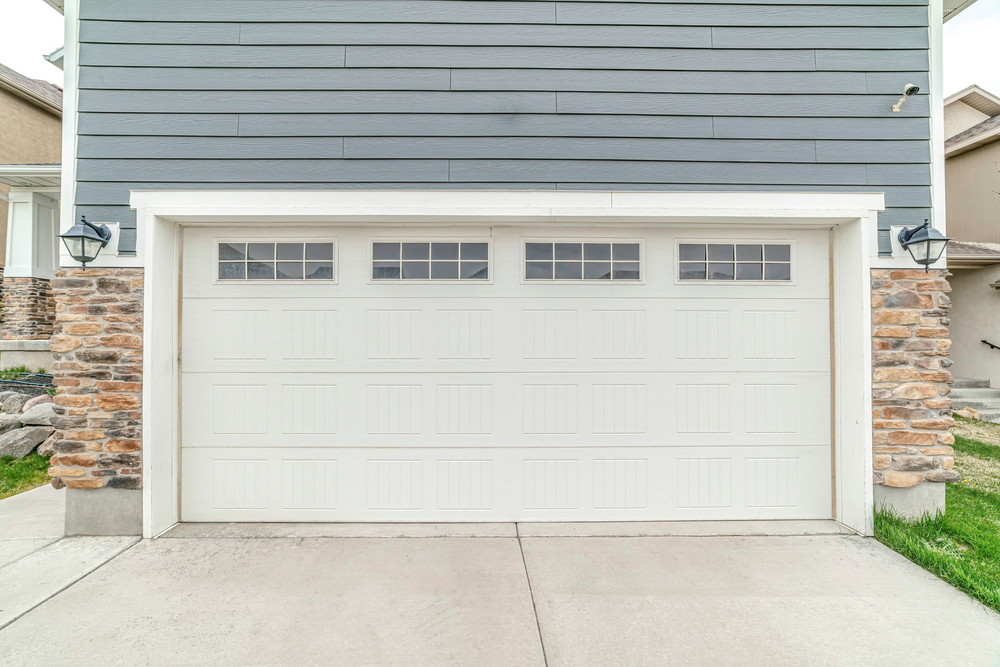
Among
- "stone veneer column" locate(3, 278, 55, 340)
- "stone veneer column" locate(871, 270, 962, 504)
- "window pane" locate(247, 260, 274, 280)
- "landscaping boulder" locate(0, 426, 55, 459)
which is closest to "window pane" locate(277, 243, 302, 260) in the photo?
"window pane" locate(247, 260, 274, 280)

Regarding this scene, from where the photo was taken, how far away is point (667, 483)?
363 centimetres

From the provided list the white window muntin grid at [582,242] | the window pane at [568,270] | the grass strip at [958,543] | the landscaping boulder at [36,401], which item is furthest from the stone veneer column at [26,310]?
the grass strip at [958,543]

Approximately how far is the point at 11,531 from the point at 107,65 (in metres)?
3.48

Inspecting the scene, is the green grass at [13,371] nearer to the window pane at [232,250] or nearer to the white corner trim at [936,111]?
the window pane at [232,250]

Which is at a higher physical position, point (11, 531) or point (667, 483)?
point (667, 483)

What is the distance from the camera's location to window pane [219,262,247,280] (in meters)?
3.65

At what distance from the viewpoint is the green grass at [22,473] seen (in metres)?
4.36

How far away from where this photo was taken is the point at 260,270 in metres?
3.65

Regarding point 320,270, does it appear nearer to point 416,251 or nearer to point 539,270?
point 416,251

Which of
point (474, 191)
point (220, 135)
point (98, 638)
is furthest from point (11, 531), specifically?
point (474, 191)

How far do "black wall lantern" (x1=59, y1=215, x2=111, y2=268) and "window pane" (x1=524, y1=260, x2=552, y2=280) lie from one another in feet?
10.1

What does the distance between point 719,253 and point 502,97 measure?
6.76 feet

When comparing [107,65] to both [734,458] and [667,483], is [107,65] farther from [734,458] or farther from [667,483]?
[734,458]

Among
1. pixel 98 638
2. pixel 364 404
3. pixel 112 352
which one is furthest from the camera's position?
pixel 364 404
